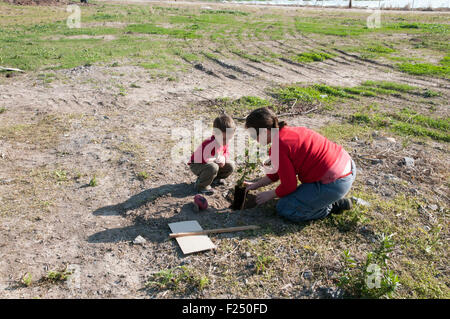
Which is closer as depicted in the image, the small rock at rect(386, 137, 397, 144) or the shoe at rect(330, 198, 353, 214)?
the shoe at rect(330, 198, 353, 214)

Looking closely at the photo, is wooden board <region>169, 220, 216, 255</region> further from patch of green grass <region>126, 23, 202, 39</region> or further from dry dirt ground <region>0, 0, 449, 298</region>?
patch of green grass <region>126, 23, 202, 39</region>

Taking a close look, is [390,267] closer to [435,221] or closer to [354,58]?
[435,221]

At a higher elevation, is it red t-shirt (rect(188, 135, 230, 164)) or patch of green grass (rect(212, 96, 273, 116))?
patch of green grass (rect(212, 96, 273, 116))

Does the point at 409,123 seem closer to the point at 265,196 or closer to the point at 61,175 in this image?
the point at 265,196

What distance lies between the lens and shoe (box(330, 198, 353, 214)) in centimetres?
397

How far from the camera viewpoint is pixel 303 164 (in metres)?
3.52

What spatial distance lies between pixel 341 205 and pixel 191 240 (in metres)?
1.74

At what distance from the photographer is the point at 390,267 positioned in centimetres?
332

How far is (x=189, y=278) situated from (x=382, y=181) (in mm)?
3124

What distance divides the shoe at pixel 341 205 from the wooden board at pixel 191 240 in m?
1.47

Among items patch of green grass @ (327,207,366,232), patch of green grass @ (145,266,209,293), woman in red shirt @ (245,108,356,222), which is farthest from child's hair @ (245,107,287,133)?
patch of green grass @ (145,266,209,293)

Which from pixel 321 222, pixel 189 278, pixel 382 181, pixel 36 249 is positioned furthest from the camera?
pixel 382 181

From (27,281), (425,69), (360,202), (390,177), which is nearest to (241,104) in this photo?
(390,177)

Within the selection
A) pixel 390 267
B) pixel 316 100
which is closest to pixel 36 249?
pixel 390 267
